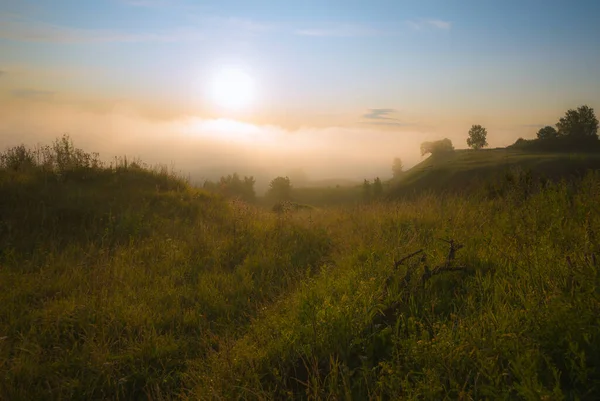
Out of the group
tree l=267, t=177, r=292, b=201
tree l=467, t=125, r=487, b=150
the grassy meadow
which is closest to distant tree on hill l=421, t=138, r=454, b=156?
tree l=467, t=125, r=487, b=150

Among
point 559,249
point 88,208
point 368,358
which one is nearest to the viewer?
point 368,358

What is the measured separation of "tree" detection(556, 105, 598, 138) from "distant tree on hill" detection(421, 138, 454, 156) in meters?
27.4

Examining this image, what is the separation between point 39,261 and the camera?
6613mm

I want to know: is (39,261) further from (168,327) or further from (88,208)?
(168,327)

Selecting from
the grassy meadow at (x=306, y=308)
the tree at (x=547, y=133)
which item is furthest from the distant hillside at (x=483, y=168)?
the grassy meadow at (x=306, y=308)

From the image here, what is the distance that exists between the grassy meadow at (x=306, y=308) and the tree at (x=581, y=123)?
6533 centimetres

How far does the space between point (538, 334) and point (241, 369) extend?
2602 mm

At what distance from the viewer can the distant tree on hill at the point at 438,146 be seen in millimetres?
86412

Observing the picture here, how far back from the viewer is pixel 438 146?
89062 mm

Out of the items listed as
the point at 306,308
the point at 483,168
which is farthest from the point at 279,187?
the point at 306,308

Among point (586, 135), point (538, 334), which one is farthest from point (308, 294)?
point (586, 135)

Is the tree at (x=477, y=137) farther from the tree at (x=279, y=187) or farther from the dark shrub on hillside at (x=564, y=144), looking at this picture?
the tree at (x=279, y=187)

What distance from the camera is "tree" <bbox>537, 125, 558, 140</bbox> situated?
6103 cm

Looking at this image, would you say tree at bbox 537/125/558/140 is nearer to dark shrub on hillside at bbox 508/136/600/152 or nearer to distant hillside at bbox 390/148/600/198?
dark shrub on hillside at bbox 508/136/600/152
